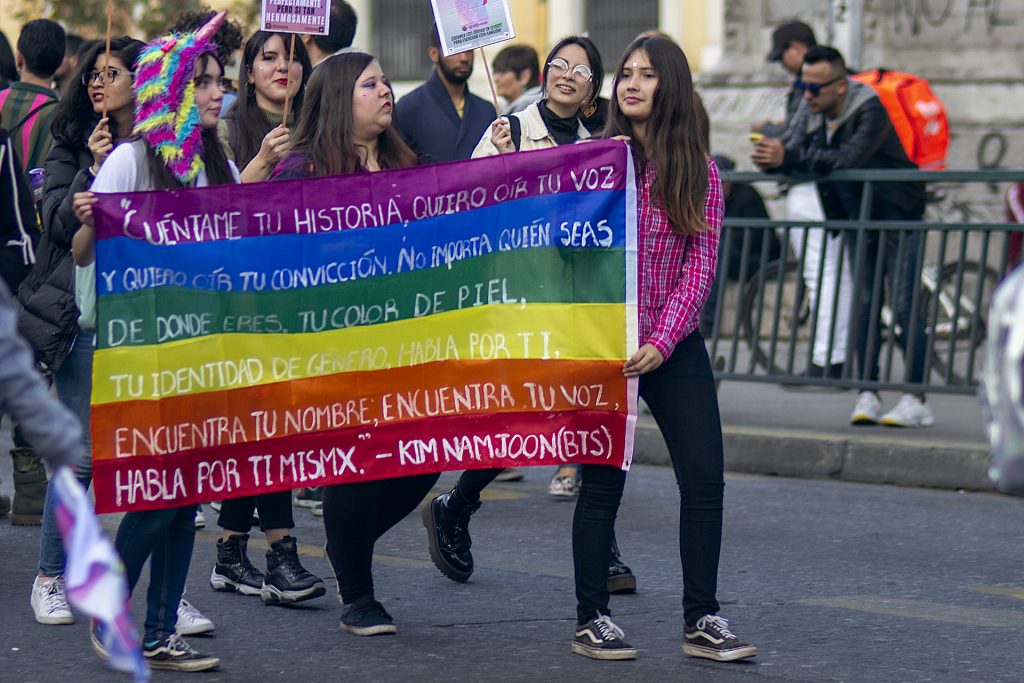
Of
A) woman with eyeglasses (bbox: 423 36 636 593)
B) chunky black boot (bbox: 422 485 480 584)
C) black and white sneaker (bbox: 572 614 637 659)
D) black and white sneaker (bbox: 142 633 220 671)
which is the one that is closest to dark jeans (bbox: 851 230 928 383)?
woman with eyeglasses (bbox: 423 36 636 593)

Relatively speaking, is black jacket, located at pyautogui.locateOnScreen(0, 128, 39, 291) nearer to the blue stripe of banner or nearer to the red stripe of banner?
the blue stripe of banner

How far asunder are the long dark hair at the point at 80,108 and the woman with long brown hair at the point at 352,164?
1.76 feet

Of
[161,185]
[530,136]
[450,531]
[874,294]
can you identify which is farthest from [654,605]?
[874,294]

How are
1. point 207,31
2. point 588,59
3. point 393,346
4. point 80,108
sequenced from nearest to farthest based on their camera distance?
point 207,31 → point 393,346 → point 80,108 → point 588,59

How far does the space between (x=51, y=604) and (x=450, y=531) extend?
1.33m

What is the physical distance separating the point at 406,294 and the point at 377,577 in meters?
1.34

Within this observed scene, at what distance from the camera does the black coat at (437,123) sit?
8375mm

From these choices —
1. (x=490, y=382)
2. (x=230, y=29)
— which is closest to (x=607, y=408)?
(x=490, y=382)

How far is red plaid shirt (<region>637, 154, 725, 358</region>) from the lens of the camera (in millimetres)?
5176

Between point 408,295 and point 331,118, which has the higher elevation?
point 331,118

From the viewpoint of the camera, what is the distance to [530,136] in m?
6.07

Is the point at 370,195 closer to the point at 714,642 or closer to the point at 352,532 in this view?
the point at 352,532

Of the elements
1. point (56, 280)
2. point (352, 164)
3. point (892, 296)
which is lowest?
point (892, 296)

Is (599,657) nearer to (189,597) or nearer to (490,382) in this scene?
(490,382)
